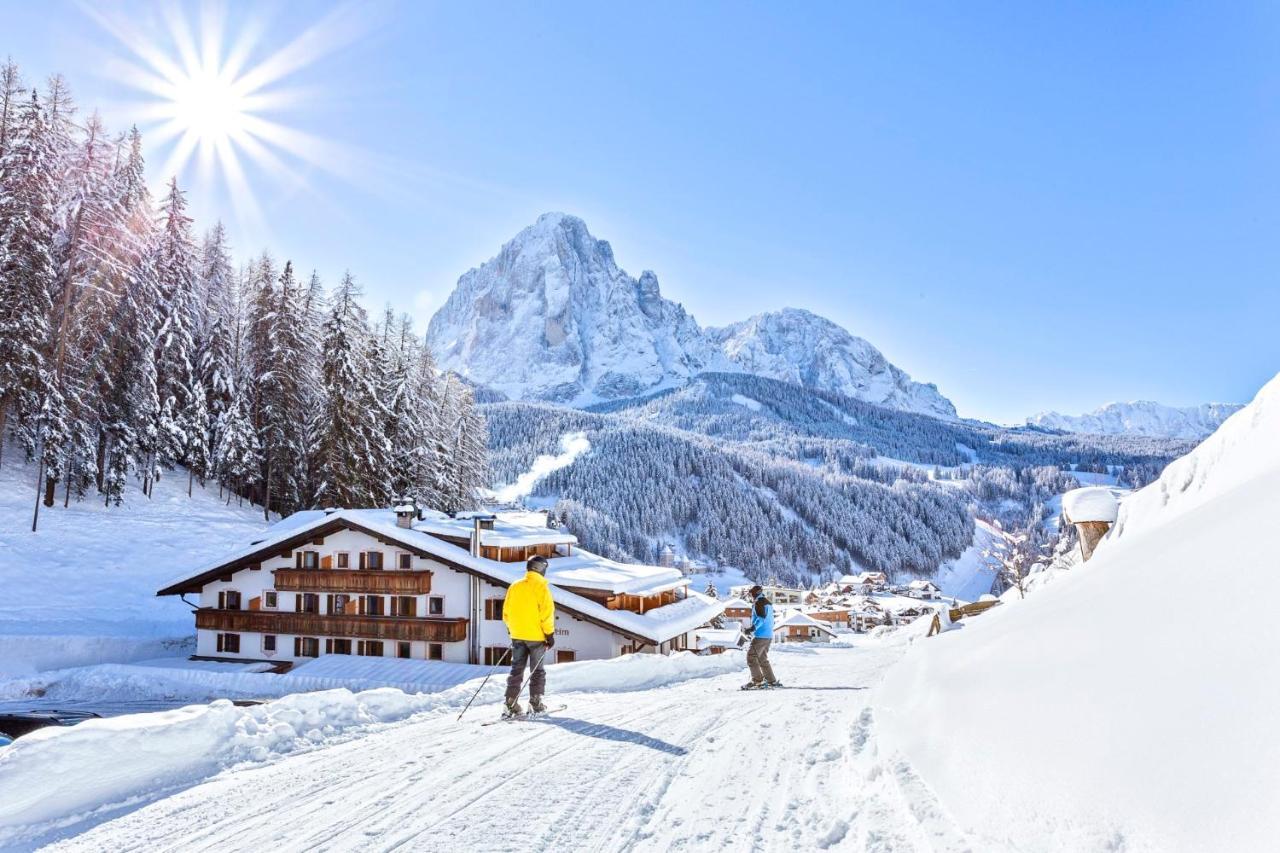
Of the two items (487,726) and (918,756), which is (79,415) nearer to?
(487,726)

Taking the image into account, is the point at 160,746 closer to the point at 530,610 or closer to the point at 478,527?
the point at 530,610

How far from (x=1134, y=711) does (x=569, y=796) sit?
4202 mm

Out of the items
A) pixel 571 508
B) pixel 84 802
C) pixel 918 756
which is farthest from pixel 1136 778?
pixel 571 508

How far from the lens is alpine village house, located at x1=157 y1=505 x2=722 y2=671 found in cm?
2920

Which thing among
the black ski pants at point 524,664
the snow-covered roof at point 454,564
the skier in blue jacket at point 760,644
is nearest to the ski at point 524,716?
the black ski pants at point 524,664

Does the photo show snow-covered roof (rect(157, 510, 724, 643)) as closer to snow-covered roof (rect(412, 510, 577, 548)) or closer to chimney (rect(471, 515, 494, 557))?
snow-covered roof (rect(412, 510, 577, 548))

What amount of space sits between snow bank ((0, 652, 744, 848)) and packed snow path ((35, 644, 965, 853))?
54 cm

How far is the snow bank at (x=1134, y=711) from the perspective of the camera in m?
3.18

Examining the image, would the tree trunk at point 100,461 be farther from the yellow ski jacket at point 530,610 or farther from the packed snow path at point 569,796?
the packed snow path at point 569,796

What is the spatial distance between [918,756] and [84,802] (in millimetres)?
7459

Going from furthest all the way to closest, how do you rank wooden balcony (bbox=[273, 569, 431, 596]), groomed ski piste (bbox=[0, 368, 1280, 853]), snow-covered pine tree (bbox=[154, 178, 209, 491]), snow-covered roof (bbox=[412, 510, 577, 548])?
snow-covered pine tree (bbox=[154, 178, 209, 491]) < snow-covered roof (bbox=[412, 510, 577, 548]) < wooden balcony (bbox=[273, 569, 431, 596]) < groomed ski piste (bbox=[0, 368, 1280, 853])

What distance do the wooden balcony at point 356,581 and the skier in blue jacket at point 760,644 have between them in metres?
20.3

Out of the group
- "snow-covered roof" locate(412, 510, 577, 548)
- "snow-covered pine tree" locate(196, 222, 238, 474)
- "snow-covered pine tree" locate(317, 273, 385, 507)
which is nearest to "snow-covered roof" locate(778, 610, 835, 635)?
"snow-covered roof" locate(412, 510, 577, 548)

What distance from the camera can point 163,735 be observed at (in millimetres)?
7477
